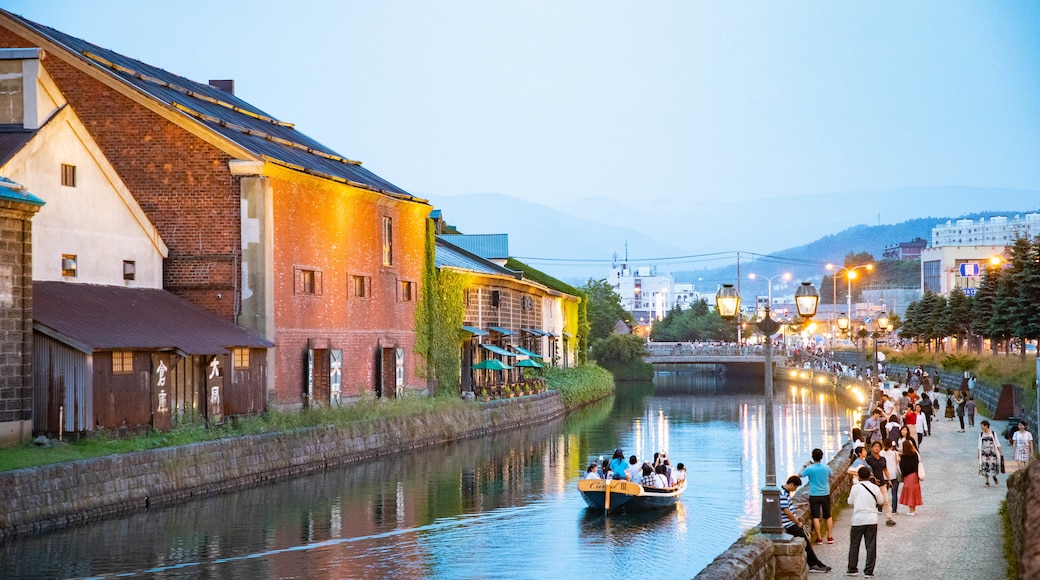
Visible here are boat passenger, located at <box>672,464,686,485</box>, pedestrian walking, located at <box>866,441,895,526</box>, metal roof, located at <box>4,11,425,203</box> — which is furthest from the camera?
metal roof, located at <box>4,11,425,203</box>

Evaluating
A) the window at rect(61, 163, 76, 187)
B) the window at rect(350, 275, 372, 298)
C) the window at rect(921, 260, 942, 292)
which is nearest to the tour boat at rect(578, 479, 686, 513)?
the window at rect(61, 163, 76, 187)

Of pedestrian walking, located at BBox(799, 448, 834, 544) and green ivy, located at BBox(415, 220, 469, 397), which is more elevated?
green ivy, located at BBox(415, 220, 469, 397)

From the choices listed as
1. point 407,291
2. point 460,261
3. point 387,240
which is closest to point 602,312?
point 460,261

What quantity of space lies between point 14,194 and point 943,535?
2067 centimetres

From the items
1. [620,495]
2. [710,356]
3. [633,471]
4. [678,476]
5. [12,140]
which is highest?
[12,140]

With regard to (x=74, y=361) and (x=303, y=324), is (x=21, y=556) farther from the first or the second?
(x=303, y=324)

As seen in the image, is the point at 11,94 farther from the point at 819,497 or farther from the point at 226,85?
the point at 819,497

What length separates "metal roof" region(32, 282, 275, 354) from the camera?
30.9 meters

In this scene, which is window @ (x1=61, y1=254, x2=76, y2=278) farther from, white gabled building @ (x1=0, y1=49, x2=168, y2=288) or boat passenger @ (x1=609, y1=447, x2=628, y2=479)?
boat passenger @ (x1=609, y1=447, x2=628, y2=479)

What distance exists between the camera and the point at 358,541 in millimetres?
27281

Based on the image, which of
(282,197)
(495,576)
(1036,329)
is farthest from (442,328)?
(495,576)

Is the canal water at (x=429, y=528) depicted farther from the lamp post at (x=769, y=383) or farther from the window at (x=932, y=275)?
the window at (x=932, y=275)

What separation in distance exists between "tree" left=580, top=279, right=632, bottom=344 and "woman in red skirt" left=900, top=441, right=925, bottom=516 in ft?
322

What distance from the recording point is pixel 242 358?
3909 centimetres
